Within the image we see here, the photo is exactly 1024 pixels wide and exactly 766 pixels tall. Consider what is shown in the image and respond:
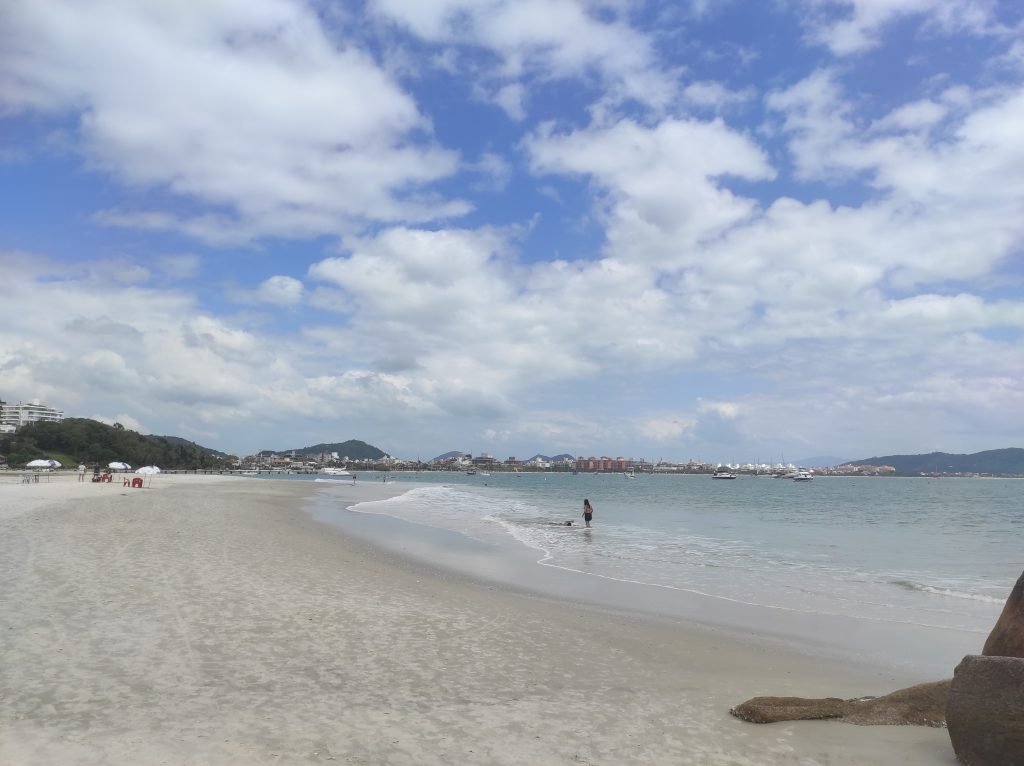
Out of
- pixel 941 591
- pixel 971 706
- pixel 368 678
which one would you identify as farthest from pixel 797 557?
pixel 368 678

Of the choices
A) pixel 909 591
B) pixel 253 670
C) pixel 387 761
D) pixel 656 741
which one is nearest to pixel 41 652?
pixel 253 670

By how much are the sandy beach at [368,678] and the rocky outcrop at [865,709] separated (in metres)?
0.17

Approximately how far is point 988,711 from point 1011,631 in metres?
1.27

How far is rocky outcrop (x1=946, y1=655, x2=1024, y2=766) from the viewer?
5.46 meters

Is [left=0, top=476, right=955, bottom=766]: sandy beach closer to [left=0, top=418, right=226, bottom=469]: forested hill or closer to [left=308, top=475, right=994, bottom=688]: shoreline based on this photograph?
[left=308, top=475, right=994, bottom=688]: shoreline

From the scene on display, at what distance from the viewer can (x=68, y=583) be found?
12188 mm

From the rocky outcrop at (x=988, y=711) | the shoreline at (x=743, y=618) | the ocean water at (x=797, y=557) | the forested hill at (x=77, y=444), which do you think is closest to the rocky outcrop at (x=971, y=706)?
the rocky outcrop at (x=988, y=711)

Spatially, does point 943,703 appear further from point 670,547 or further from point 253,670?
point 670,547

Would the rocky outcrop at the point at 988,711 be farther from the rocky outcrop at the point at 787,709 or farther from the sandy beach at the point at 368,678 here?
the rocky outcrop at the point at 787,709

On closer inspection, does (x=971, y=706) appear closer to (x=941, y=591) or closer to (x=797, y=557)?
(x=941, y=591)

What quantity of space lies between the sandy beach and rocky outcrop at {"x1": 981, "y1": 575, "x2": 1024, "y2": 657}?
0.99 m

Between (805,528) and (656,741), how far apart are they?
34.8m

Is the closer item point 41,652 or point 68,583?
point 41,652

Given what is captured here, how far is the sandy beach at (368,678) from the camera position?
6.00 metres
